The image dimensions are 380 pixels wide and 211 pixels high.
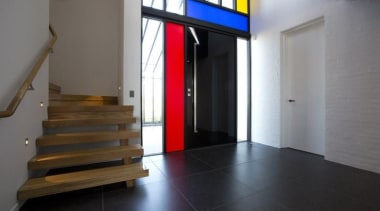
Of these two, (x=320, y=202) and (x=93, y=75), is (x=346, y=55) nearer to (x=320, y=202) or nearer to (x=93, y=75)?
(x=320, y=202)

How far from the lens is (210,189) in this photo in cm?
193

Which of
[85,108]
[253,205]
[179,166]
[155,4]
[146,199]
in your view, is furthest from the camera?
[155,4]

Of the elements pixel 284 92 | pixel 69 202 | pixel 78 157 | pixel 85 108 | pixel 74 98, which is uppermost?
pixel 284 92

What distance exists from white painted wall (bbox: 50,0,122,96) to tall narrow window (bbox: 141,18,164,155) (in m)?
0.57

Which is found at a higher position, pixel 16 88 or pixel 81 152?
pixel 16 88

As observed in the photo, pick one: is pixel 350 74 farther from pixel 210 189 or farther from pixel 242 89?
pixel 210 189

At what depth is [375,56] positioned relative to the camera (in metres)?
2.32

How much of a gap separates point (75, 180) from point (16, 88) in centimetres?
97

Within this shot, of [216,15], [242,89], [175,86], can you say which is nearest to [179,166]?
[175,86]

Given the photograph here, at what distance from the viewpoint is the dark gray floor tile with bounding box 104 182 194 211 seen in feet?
5.31

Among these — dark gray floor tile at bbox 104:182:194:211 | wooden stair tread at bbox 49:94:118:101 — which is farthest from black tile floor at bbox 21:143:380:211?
wooden stair tread at bbox 49:94:118:101

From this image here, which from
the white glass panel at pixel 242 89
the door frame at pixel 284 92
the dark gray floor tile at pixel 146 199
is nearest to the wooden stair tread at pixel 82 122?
the dark gray floor tile at pixel 146 199

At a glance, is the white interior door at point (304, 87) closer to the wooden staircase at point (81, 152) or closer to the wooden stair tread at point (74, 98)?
the wooden staircase at point (81, 152)

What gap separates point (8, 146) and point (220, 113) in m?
3.36
